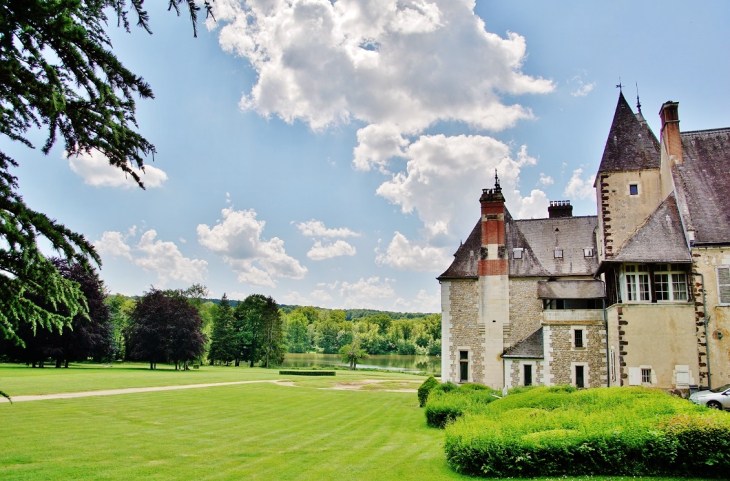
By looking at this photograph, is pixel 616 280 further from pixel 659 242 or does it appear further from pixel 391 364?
pixel 391 364

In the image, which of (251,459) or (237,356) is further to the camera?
(237,356)

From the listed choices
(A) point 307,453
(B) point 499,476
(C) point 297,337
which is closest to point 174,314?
(A) point 307,453

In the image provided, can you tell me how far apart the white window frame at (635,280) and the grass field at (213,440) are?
10.7m

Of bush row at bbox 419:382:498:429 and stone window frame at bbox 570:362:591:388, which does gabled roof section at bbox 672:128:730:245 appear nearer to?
stone window frame at bbox 570:362:591:388

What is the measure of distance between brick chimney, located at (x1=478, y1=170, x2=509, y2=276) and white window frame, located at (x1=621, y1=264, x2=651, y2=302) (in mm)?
9954

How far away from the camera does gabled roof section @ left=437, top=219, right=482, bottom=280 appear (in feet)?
Answer: 102

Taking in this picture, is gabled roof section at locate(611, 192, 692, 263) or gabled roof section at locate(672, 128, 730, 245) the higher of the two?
gabled roof section at locate(672, 128, 730, 245)

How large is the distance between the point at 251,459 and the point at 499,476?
19.8 ft

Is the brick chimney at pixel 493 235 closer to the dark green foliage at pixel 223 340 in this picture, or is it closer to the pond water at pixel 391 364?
the pond water at pixel 391 364

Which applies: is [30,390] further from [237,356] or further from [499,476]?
[237,356]

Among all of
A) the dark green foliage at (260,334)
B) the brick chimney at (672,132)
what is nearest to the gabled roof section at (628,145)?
the brick chimney at (672,132)

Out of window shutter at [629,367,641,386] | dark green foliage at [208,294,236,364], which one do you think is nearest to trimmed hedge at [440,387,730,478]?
window shutter at [629,367,641,386]

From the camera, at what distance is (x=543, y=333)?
26891 millimetres

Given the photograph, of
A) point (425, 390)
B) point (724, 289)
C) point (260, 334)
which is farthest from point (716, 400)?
point (260, 334)
